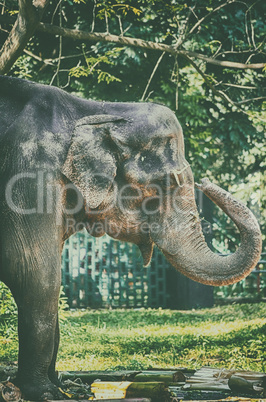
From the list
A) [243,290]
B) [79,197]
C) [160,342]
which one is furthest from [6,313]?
[243,290]

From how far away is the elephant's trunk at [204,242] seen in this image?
151 inches

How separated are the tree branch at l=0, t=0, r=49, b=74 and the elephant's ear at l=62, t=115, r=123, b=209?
2170mm

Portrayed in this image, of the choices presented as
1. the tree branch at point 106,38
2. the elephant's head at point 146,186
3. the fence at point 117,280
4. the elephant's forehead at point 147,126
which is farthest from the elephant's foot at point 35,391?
the fence at point 117,280

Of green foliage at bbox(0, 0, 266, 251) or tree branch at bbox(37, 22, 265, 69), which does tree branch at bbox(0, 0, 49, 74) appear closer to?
tree branch at bbox(37, 22, 265, 69)

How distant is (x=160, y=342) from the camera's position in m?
7.86

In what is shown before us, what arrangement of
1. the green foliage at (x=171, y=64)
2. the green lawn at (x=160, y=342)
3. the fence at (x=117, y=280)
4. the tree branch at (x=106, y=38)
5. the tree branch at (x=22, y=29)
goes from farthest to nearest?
1. the fence at (x=117, y=280)
2. the green foliage at (x=171, y=64)
3. the tree branch at (x=106, y=38)
4. the green lawn at (x=160, y=342)
5. the tree branch at (x=22, y=29)

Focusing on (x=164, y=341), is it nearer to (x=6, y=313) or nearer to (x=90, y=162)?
(x=6, y=313)

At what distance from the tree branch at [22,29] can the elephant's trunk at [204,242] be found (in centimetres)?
261

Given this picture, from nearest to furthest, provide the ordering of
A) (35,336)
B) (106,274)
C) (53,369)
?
(35,336) → (53,369) → (106,274)

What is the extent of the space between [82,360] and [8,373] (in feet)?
8.10

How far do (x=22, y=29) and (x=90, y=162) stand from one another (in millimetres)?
2507

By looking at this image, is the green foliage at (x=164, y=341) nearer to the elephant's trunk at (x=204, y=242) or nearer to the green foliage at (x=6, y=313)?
the green foliage at (x=6, y=313)

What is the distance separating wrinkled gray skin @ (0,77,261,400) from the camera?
369 cm

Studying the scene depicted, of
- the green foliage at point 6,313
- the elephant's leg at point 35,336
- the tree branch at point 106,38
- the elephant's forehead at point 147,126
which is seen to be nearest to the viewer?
the elephant's leg at point 35,336
